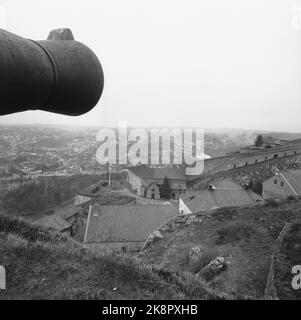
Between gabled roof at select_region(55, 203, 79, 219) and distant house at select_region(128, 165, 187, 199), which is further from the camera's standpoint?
distant house at select_region(128, 165, 187, 199)

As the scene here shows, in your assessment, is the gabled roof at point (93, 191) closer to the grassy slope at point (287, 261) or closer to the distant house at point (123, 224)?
the distant house at point (123, 224)

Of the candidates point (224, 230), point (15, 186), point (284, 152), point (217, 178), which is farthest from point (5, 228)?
point (284, 152)

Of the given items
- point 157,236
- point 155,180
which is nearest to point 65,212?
point 155,180

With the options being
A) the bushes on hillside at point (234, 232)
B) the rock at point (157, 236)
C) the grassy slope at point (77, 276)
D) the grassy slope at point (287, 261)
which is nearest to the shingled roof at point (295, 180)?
the bushes on hillside at point (234, 232)

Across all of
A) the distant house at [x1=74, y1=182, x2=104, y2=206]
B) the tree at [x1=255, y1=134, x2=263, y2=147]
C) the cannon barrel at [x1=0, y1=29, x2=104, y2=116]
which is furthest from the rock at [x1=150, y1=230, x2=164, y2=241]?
the tree at [x1=255, y1=134, x2=263, y2=147]

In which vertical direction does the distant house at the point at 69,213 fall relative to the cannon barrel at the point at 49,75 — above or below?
below

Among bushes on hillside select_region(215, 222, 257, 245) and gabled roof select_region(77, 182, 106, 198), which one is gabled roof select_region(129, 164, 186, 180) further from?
bushes on hillside select_region(215, 222, 257, 245)

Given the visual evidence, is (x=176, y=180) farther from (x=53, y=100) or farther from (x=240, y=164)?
(x=53, y=100)
